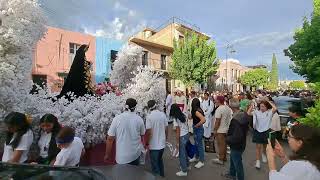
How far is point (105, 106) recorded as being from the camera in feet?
23.4

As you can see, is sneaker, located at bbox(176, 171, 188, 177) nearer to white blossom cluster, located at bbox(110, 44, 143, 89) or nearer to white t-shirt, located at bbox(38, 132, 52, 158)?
white t-shirt, located at bbox(38, 132, 52, 158)

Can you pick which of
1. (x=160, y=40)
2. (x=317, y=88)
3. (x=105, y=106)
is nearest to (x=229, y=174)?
(x=317, y=88)

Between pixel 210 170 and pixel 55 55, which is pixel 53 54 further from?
pixel 210 170

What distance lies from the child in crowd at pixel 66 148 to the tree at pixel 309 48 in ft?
48.8

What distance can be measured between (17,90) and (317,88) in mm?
5966

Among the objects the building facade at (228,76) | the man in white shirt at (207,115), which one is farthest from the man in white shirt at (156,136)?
the building facade at (228,76)

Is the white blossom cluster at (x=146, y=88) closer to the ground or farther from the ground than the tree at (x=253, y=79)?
closer to the ground

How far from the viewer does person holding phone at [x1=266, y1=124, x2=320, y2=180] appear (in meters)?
2.38

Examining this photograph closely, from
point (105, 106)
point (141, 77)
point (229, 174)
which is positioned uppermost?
point (141, 77)

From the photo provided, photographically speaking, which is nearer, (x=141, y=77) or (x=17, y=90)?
(x=17, y=90)

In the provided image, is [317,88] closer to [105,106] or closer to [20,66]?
[105,106]

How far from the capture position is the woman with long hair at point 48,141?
3998 mm

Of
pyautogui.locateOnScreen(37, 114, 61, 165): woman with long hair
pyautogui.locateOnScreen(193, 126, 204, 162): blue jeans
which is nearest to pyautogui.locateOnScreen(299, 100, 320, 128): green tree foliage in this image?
pyautogui.locateOnScreen(193, 126, 204, 162): blue jeans

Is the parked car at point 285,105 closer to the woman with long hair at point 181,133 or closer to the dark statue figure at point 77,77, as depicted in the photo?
the woman with long hair at point 181,133
